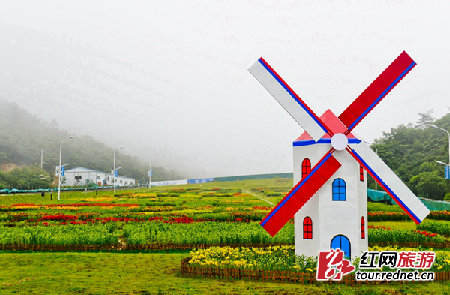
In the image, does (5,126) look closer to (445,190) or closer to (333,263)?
(445,190)

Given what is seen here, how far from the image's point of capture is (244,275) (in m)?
10.6

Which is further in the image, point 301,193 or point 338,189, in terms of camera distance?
point 338,189

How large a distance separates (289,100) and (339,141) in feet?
5.77

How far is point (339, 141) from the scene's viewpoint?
1044cm

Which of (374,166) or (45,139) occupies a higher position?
(45,139)

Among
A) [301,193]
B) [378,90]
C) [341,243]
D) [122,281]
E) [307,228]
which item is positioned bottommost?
[122,281]

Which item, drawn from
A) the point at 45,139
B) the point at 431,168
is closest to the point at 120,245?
the point at 431,168

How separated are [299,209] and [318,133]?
216 cm

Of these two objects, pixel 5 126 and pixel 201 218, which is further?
pixel 5 126

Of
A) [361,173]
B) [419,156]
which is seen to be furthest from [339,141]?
[419,156]

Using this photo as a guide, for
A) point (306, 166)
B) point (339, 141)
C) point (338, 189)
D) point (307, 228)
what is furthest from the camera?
point (306, 166)

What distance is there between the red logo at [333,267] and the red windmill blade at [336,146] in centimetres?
147

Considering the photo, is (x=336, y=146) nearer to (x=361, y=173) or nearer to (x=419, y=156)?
(x=361, y=173)

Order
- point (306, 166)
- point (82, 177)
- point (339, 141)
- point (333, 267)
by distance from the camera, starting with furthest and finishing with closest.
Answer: point (82, 177), point (306, 166), point (339, 141), point (333, 267)
